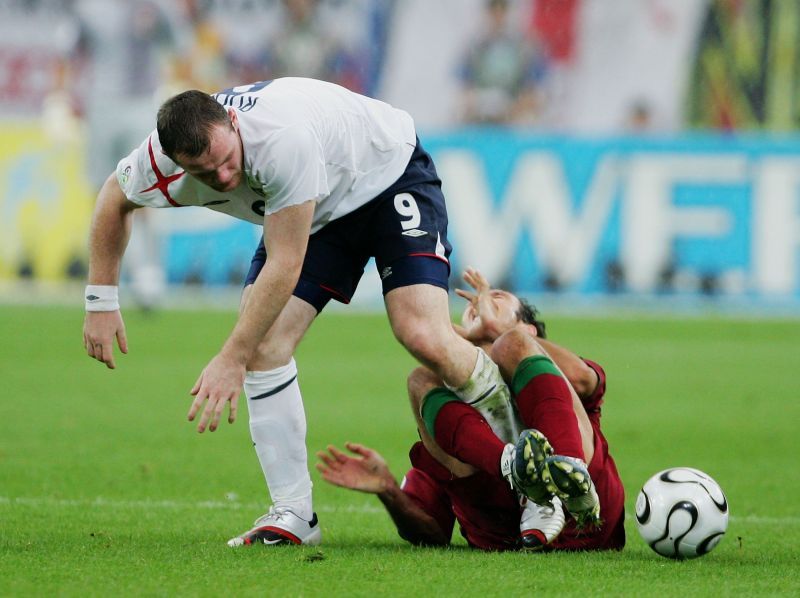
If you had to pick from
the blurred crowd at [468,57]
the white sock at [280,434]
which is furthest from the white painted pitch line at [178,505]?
the blurred crowd at [468,57]

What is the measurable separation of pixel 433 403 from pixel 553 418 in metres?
0.49

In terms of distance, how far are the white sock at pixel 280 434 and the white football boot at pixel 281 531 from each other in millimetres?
30

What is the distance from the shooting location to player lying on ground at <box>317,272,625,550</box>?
479 cm

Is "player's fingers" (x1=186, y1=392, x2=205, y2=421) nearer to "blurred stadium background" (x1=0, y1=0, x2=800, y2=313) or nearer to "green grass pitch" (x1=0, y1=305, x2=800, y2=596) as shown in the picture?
"green grass pitch" (x1=0, y1=305, x2=800, y2=596)

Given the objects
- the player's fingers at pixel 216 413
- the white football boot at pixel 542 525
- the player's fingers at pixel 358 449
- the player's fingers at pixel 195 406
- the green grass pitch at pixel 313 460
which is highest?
the player's fingers at pixel 195 406

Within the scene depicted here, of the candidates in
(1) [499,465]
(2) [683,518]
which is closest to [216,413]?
(1) [499,465]

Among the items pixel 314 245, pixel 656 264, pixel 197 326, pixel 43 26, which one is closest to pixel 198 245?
pixel 197 326

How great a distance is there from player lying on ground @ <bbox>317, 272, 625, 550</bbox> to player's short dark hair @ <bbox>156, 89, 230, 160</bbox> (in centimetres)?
119

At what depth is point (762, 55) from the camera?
78.7 feet

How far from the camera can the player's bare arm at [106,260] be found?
5.12 metres

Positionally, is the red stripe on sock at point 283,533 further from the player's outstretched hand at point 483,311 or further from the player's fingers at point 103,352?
the player's outstretched hand at point 483,311

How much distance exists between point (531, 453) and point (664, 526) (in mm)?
611

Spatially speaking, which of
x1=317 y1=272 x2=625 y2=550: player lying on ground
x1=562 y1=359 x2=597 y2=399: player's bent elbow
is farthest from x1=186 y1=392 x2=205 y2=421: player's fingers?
x1=562 y1=359 x2=597 y2=399: player's bent elbow

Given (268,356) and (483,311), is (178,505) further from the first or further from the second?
(483,311)
